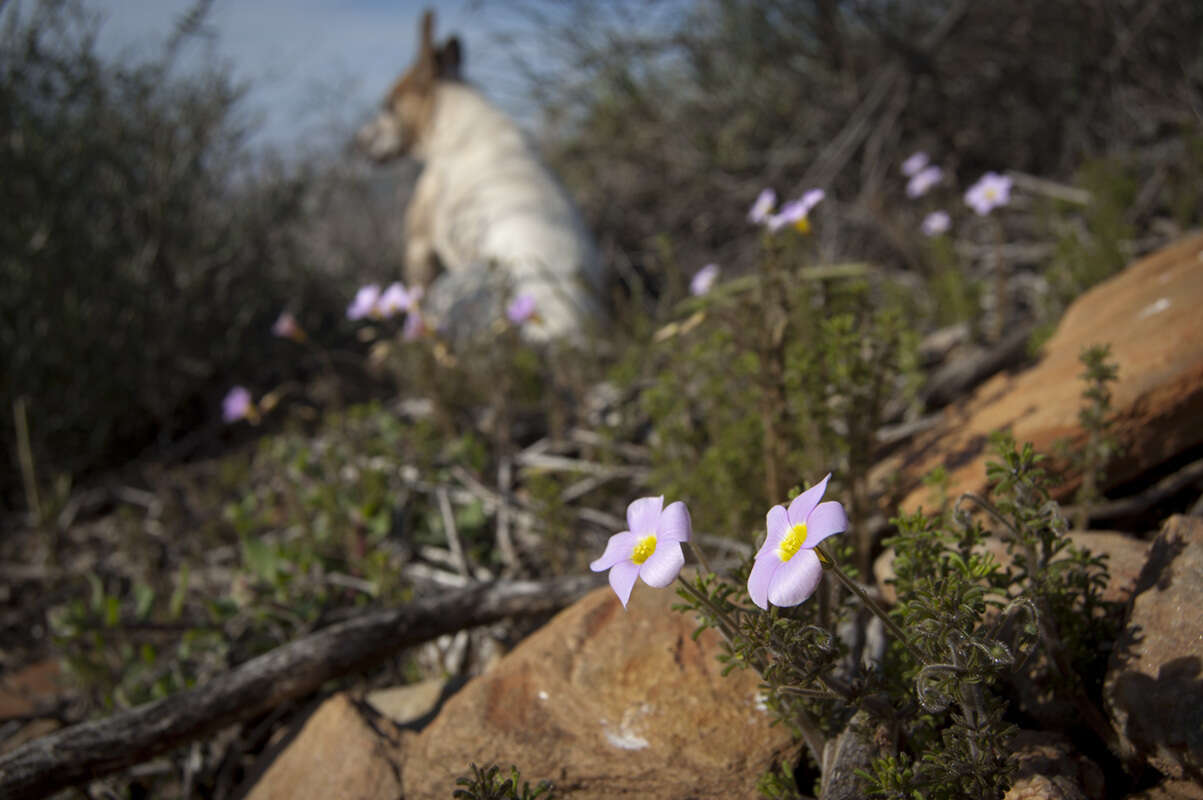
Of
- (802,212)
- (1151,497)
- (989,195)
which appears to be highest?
(802,212)

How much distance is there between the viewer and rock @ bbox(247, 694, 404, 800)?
6.67 feet

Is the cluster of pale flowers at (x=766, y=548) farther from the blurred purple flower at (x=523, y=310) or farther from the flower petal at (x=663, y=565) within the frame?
the blurred purple flower at (x=523, y=310)

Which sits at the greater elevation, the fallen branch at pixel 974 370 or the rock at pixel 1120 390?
the fallen branch at pixel 974 370

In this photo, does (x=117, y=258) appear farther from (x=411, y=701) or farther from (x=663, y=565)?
(x=663, y=565)

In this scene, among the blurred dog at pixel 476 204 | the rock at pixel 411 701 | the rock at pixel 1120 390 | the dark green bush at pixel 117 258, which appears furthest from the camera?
the blurred dog at pixel 476 204

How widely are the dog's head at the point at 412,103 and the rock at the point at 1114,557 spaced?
23.1ft

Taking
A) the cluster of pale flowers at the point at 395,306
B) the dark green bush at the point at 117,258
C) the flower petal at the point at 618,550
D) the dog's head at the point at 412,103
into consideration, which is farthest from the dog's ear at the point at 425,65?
the flower petal at the point at 618,550

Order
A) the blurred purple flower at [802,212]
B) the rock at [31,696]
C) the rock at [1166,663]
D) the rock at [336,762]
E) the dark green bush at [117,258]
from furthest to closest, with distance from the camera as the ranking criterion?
the dark green bush at [117,258], the rock at [31,696], the blurred purple flower at [802,212], the rock at [336,762], the rock at [1166,663]

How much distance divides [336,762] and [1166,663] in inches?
74.4

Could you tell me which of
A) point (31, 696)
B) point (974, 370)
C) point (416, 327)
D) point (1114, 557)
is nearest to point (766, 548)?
point (1114, 557)

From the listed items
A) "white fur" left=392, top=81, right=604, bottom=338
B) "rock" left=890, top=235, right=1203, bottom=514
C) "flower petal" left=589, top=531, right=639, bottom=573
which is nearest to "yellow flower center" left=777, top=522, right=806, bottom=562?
"flower petal" left=589, top=531, right=639, bottom=573

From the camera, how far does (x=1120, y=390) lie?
2234 millimetres

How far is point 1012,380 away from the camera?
9.55 feet

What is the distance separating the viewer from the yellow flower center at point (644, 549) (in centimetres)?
141
